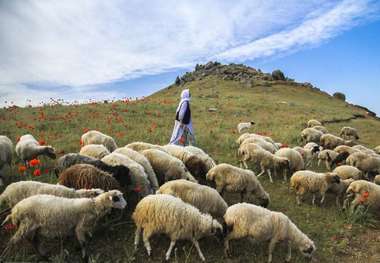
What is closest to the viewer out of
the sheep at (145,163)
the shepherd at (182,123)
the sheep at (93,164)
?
the sheep at (93,164)

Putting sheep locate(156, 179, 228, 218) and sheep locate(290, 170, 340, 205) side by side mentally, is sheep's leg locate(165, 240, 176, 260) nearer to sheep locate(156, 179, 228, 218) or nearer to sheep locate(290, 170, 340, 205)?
sheep locate(156, 179, 228, 218)

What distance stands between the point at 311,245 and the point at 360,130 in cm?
1972

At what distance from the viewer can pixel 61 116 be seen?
721 inches

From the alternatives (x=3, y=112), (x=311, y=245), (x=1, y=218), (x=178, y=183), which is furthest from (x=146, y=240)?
(x=3, y=112)

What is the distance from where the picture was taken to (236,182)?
8812 mm

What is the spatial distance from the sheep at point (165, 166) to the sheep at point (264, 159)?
3424 mm

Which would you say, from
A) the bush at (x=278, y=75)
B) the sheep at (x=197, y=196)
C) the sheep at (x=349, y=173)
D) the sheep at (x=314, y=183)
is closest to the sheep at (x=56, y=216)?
the sheep at (x=197, y=196)

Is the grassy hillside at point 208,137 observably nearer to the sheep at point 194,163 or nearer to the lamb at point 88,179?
the lamb at point 88,179

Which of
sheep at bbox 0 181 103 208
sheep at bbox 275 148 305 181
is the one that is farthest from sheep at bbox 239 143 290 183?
sheep at bbox 0 181 103 208

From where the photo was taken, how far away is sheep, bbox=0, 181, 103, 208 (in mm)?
6527

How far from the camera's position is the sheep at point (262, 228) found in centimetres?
682

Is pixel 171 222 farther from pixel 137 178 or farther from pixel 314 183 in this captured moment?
pixel 314 183

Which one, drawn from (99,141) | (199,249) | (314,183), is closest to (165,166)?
(199,249)

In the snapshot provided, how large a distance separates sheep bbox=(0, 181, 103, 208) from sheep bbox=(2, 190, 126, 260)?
1.41ft
